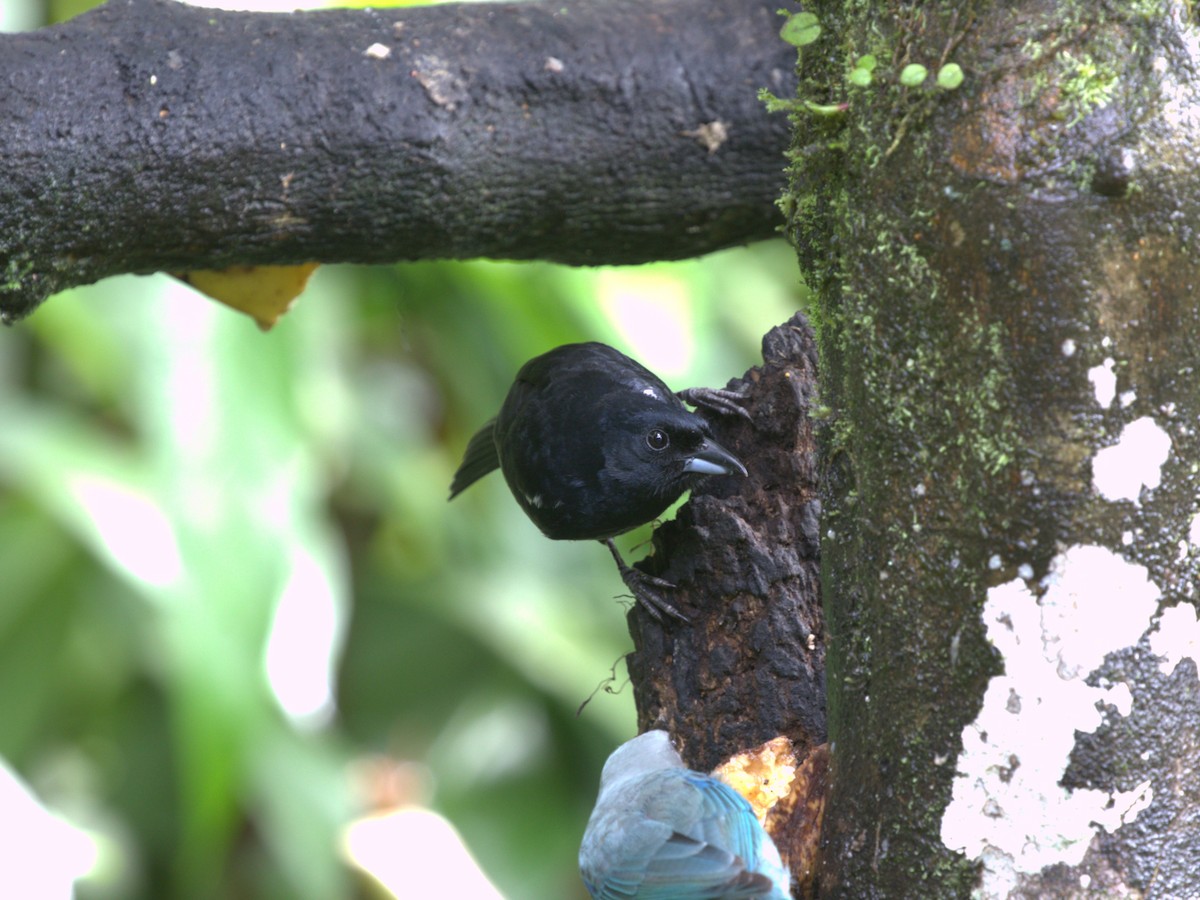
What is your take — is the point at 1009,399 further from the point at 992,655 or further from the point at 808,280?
the point at 808,280

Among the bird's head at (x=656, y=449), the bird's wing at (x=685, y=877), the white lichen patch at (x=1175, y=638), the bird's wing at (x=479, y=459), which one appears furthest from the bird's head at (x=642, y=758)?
the bird's wing at (x=479, y=459)

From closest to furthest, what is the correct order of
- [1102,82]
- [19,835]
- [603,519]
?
[1102,82]
[603,519]
[19,835]

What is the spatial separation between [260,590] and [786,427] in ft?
7.07

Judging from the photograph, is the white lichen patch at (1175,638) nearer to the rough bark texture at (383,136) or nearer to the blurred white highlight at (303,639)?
the rough bark texture at (383,136)

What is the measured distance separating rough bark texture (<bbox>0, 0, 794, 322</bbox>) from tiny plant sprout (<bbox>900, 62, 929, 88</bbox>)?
103cm

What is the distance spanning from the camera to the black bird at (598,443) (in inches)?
95.6

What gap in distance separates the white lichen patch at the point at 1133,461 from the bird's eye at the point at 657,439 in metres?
1.25

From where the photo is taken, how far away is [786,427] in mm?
1988

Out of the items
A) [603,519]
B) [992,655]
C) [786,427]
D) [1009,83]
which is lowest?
[992,655]

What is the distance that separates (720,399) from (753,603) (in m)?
0.51

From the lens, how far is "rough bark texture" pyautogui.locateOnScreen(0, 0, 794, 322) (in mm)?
1846

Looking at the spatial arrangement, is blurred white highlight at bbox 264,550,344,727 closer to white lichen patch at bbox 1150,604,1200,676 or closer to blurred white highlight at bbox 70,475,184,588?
blurred white highlight at bbox 70,475,184,588

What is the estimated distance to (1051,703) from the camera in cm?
122

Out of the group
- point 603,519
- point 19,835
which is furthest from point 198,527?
point 603,519
